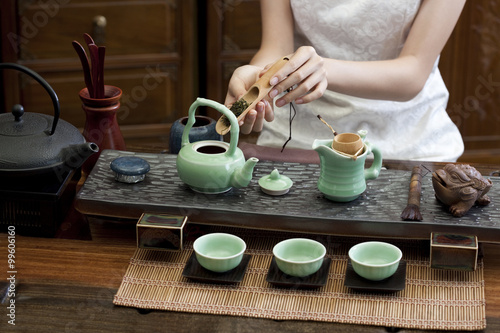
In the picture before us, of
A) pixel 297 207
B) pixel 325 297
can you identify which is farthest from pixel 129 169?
pixel 325 297

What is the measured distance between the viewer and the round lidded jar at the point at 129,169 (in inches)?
64.1

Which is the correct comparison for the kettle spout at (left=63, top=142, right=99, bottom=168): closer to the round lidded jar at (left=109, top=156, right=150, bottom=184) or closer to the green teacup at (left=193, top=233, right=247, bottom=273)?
the round lidded jar at (left=109, top=156, right=150, bottom=184)

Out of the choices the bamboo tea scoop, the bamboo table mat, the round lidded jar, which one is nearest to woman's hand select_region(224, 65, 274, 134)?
the bamboo tea scoop

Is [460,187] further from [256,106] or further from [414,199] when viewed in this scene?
[256,106]

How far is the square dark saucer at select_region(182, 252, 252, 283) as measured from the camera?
1.40 m

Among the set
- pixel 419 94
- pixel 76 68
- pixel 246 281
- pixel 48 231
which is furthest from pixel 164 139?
pixel 246 281

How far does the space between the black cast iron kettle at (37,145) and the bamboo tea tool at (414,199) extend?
69cm

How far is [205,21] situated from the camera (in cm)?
318

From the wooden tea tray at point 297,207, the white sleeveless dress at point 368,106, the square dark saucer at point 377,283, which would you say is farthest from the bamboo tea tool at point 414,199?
the white sleeveless dress at point 368,106

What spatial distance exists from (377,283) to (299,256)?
16 centimetres

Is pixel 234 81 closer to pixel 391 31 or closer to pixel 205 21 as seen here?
pixel 391 31

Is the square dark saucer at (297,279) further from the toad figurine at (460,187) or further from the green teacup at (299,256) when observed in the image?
the toad figurine at (460,187)

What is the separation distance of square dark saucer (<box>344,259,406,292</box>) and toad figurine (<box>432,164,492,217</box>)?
0.64 ft

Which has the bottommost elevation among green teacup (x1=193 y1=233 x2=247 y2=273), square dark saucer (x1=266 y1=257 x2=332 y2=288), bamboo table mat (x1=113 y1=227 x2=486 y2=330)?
bamboo table mat (x1=113 y1=227 x2=486 y2=330)
